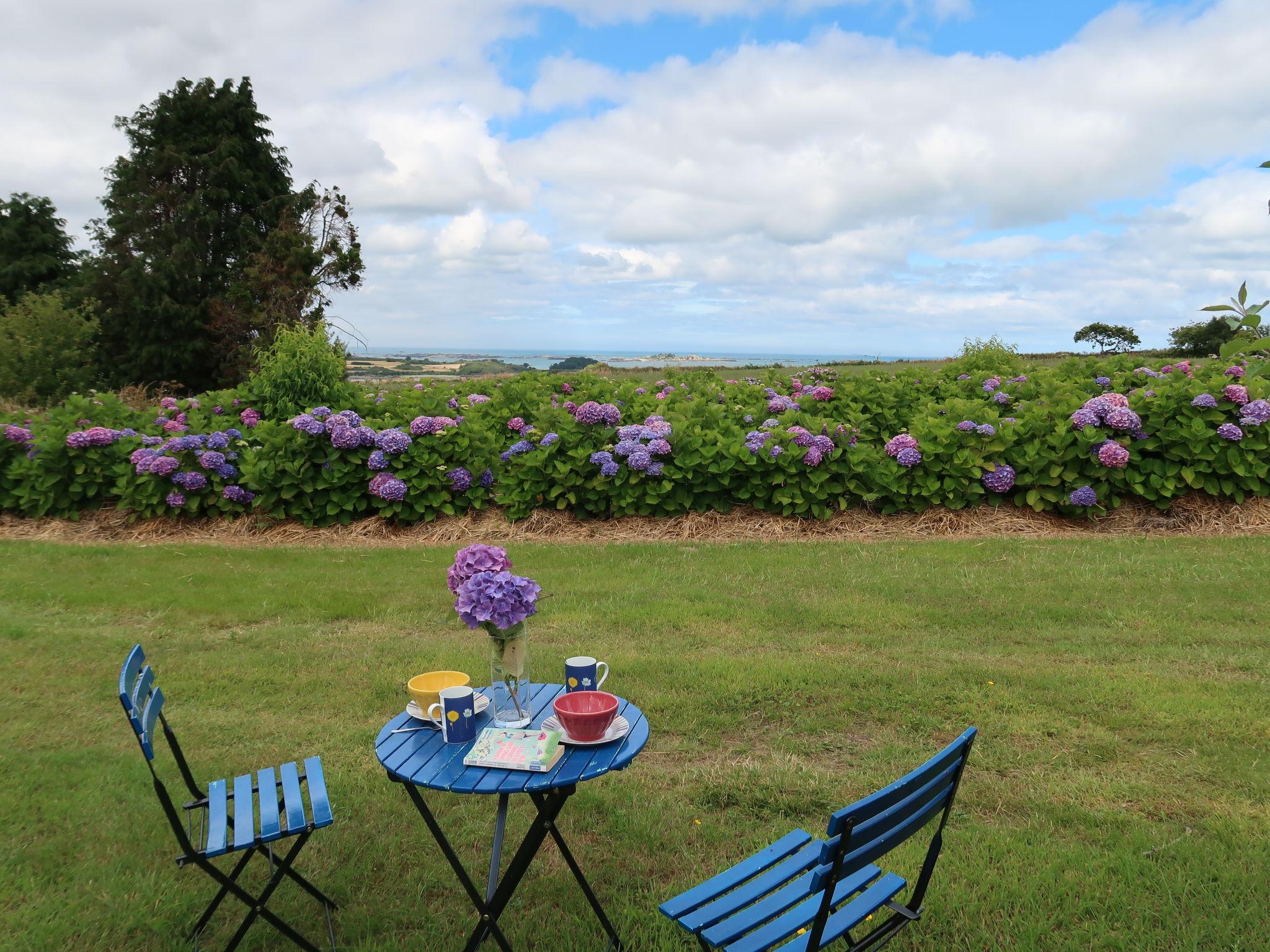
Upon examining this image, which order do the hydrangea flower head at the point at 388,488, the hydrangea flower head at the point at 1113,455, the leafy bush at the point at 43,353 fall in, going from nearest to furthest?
the hydrangea flower head at the point at 1113,455 → the hydrangea flower head at the point at 388,488 → the leafy bush at the point at 43,353

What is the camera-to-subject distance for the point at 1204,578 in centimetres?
624

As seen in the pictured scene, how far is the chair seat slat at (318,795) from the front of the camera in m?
2.54

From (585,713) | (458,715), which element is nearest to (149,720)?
(458,715)

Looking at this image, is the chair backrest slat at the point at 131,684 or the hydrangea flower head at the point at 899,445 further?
the hydrangea flower head at the point at 899,445

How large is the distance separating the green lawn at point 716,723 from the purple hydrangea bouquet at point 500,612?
0.77m

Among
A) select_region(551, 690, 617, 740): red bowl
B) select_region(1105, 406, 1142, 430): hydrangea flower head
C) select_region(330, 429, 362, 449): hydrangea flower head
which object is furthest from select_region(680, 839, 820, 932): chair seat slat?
select_region(1105, 406, 1142, 430): hydrangea flower head

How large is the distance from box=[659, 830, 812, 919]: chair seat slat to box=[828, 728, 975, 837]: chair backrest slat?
605 mm

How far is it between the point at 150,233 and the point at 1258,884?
32013 mm

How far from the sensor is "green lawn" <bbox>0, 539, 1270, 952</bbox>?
2834 millimetres

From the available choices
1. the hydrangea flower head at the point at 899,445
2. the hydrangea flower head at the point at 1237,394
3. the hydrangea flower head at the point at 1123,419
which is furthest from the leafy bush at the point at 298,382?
the hydrangea flower head at the point at 1237,394

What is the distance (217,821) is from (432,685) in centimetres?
74

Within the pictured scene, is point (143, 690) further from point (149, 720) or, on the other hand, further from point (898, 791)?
point (898, 791)

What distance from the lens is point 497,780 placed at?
229cm

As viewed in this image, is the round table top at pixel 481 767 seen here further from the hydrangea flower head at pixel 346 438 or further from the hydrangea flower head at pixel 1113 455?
the hydrangea flower head at pixel 1113 455
